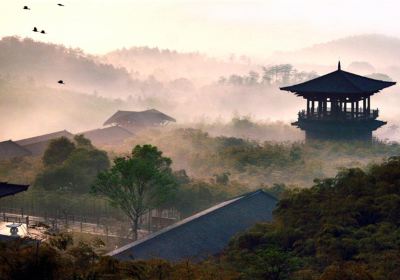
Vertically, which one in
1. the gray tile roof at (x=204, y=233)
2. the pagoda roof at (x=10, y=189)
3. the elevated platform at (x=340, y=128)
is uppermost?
the elevated platform at (x=340, y=128)

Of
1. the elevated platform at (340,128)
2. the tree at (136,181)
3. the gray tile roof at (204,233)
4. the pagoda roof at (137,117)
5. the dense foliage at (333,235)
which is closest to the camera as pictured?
the dense foliage at (333,235)

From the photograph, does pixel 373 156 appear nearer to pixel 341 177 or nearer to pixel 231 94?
pixel 341 177

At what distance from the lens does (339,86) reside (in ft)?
235

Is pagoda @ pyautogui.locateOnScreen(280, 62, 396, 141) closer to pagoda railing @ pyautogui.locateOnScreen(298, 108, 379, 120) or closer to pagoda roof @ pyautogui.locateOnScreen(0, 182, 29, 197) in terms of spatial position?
pagoda railing @ pyautogui.locateOnScreen(298, 108, 379, 120)

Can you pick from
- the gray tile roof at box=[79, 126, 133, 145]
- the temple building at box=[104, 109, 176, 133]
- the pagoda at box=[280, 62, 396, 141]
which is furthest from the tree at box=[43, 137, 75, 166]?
the temple building at box=[104, 109, 176, 133]

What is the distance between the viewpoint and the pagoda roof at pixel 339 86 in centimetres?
7106

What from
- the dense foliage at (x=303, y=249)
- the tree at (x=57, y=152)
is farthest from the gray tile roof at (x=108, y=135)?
the dense foliage at (x=303, y=249)

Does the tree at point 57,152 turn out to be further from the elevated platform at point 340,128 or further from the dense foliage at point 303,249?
the dense foliage at point 303,249

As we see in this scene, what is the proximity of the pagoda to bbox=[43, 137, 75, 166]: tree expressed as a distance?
21.6 metres

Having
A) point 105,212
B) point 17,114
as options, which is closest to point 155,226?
point 105,212

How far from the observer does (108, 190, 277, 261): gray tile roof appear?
124 ft

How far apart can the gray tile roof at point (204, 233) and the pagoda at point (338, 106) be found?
23719 mm

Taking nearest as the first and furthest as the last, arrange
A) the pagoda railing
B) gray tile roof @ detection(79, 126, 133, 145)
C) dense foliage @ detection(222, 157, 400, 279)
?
dense foliage @ detection(222, 157, 400, 279) < the pagoda railing < gray tile roof @ detection(79, 126, 133, 145)

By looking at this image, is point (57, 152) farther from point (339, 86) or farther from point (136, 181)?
point (339, 86)
